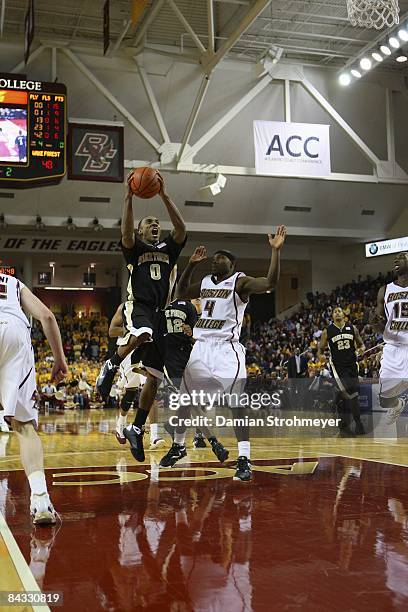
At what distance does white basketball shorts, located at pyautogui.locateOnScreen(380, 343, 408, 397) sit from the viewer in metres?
7.66

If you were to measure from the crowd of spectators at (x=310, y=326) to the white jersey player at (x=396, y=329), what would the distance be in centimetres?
868

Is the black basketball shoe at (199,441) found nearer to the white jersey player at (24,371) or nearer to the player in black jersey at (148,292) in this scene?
the player in black jersey at (148,292)

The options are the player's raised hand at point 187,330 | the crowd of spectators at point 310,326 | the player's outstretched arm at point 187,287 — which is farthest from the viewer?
the crowd of spectators at point 310,326

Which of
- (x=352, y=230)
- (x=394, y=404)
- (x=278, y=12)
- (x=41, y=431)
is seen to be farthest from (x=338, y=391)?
(x=352, y=230)

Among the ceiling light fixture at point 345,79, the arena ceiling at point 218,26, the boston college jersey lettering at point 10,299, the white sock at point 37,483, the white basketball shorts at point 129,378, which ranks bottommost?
the white sock at point 37,483

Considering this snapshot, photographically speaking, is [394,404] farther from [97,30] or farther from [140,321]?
[97,30]

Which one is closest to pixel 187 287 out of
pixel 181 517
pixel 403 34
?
pixel 181 517

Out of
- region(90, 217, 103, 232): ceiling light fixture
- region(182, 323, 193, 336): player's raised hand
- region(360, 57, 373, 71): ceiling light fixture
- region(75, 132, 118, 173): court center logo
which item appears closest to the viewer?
region(182, 323, 193, 336): player's raised hand

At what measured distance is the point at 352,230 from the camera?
25094mm

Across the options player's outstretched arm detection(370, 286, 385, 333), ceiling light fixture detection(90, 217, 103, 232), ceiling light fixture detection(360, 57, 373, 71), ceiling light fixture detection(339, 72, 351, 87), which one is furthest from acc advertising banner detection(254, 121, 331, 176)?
player's outstretched arm detection(370, 286, 385, 333)

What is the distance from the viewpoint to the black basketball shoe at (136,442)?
5.07 metres

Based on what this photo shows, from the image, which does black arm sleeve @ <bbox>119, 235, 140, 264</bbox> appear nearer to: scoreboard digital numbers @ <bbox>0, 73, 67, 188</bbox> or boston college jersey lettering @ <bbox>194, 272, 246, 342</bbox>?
boston college jersey lettering @ <bbox>194, 272, 246, 342</bbox>

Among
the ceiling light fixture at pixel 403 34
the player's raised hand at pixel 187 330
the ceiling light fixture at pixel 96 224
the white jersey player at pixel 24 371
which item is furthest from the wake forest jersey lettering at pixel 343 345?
the ceiling light fixture at pixel 96 224

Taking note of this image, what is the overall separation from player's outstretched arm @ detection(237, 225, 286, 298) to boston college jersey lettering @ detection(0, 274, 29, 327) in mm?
1895
